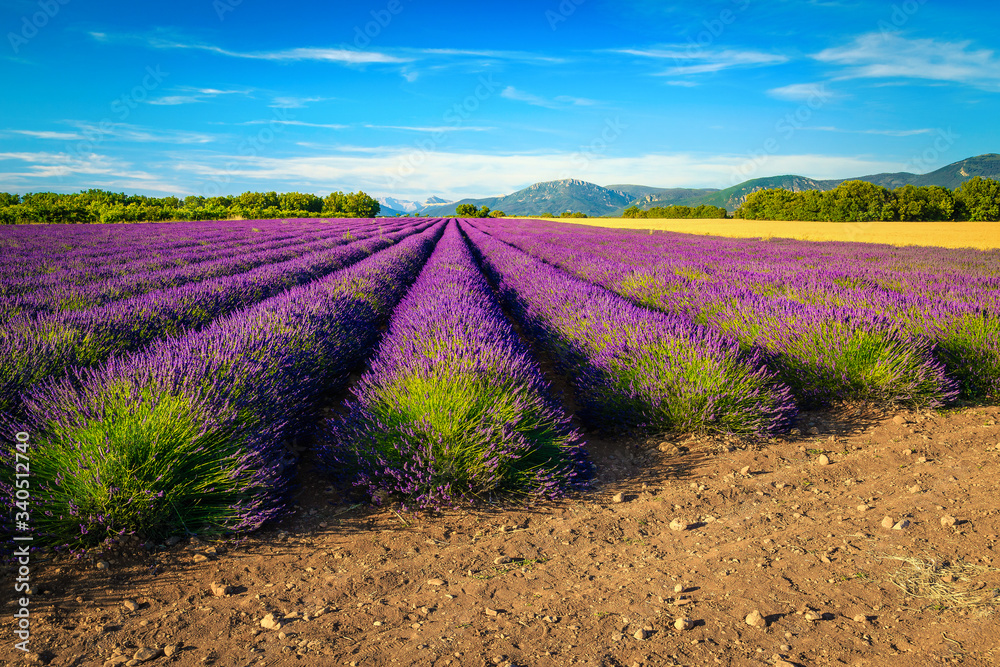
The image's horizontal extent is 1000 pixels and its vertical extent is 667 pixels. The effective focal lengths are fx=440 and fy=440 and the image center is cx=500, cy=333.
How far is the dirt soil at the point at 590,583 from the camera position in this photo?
1.51 meters

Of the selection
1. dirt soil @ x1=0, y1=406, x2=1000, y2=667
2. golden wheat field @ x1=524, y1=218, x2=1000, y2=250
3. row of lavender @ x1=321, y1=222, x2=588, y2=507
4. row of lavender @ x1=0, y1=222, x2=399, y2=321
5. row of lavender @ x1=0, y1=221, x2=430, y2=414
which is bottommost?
dirt soil @ x1=0, y1=406, x2=1000, y2=667

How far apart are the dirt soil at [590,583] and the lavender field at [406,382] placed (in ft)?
0.70

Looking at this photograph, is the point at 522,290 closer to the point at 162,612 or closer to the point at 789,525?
the point at 789,525

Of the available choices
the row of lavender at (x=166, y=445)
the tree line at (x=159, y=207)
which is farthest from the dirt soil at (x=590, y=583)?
the tree line at (x=159, y=207)

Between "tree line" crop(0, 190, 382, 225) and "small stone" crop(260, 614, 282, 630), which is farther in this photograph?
"tree line" crop(0, 190, 382, 225)

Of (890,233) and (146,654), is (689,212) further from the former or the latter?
(146,654)

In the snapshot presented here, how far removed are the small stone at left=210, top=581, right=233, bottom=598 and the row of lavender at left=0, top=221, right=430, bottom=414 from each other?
7.33 feet

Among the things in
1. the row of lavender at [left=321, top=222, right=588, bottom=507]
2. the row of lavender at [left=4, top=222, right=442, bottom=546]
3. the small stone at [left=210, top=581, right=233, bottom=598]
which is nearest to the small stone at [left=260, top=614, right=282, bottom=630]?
the small stone at [left=210, top=581, right=233, bottom=598]

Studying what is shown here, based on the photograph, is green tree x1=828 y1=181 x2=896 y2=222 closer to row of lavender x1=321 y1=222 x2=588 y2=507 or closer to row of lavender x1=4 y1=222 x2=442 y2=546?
row of lavender x1=321 y1=222 x2=588 y2=507

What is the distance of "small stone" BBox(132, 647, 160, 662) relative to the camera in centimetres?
146

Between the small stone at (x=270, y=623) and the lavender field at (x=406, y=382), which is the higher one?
the lavender field at (x=406, y=382)

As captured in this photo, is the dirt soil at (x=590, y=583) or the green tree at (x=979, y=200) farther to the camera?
the green tree at (x=979, y=200)

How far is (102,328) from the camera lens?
13.4 ft

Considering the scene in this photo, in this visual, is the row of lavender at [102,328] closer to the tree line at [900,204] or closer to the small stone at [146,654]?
the small stone at [146,654]
